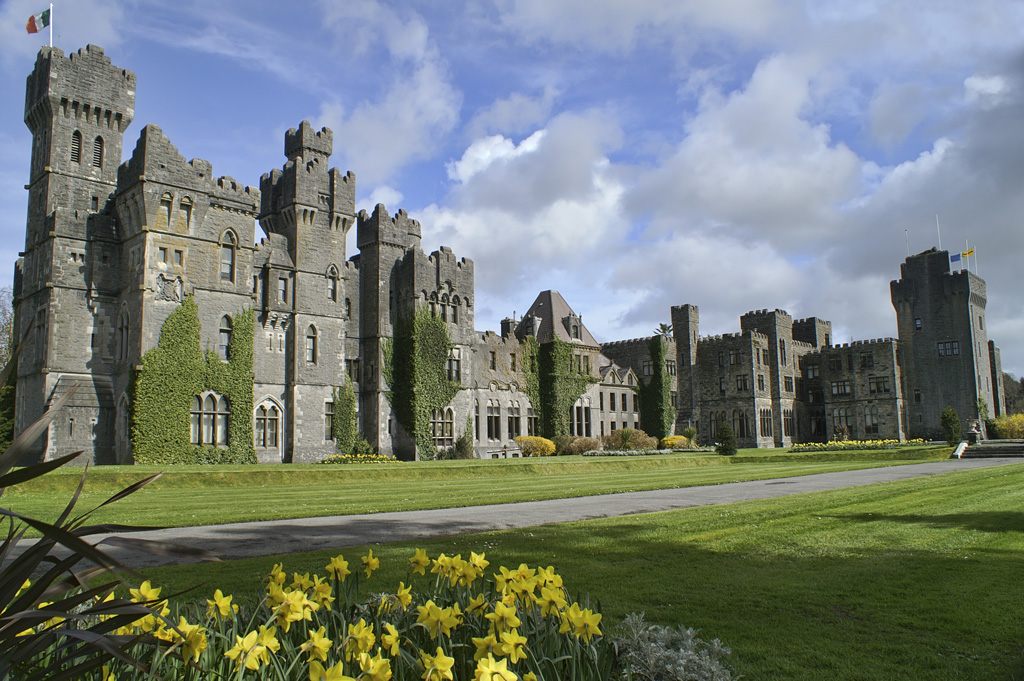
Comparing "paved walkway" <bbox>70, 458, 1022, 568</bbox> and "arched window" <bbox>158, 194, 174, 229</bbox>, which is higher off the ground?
"arched window" <bbox>158, 194, 174, 229</bbox>

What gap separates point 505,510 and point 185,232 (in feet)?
84.0

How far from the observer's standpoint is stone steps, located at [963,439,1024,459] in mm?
36719

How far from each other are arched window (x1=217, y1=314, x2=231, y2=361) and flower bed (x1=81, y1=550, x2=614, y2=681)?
31.9 m

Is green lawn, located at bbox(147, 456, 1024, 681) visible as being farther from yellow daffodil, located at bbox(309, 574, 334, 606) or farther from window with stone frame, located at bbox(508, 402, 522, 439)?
window with stone frame, located at bbox(508, 402, 522, 439)

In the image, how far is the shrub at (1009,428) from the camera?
155 ft

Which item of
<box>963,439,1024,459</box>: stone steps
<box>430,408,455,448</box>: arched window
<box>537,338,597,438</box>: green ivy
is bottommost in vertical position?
<box>963,439,1024,459</box>: stone steps

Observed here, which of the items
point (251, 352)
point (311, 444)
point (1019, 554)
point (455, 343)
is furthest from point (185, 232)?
point (1019, 554)

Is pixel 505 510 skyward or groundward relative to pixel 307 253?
groundward

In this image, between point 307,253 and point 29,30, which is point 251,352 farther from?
point 29,30

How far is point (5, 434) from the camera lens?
35.2m

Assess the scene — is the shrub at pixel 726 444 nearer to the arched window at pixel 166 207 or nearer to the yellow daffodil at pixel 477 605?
the arched window at pixel 166 207

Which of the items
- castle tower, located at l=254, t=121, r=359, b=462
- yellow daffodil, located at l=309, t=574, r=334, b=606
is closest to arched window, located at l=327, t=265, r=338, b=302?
castle tower, located at l=254, t=121, r=359, b=462

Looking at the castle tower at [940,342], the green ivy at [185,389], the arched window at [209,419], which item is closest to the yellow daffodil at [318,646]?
the green ivy at [185,389]

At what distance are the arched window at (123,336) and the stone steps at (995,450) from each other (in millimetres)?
41912
